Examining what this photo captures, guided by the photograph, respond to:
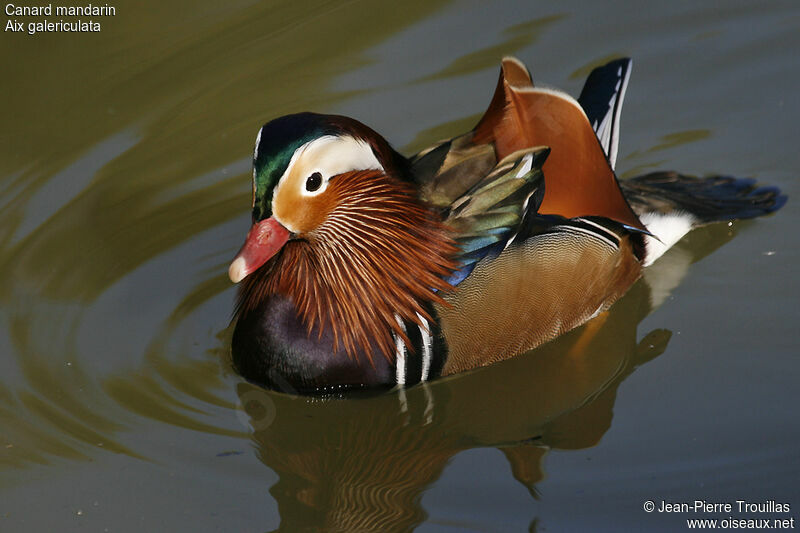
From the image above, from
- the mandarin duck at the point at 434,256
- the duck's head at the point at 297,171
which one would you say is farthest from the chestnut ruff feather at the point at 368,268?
the duck's head at the point at 297,171

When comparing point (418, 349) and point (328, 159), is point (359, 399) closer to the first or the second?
point (418, 349)

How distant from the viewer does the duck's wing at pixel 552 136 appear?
5.17m

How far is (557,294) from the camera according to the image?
5.28 metres

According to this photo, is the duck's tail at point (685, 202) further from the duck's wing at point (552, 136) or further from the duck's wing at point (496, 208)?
the duck's wing at point (496, 208)

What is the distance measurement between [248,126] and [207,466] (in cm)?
284

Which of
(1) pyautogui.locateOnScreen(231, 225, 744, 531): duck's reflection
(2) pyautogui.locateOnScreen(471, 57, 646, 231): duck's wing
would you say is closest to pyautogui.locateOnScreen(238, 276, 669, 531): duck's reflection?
(1) pyautogui.locateOnScreen(231, 225, 744, 531): duck's reflection

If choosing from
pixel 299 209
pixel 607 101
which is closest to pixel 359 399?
pixel 299 209

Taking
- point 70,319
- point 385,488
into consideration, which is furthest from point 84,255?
point 385,488

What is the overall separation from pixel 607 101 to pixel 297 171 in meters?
1.98

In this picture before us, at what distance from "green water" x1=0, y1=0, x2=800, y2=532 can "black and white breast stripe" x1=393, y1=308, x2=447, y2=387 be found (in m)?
0.18

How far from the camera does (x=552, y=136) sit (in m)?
5.21

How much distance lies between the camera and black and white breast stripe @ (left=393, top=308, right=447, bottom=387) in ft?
16.4

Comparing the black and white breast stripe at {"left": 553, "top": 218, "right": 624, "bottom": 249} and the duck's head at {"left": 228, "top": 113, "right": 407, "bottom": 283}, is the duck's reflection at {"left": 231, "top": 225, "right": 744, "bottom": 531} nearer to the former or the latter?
the black and white breast stripe at {"left": 553, "top": 218, "right": 624, "bottom": 249}

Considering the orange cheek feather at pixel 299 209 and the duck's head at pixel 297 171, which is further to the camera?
the orange cheek feather at pixel 299 209
